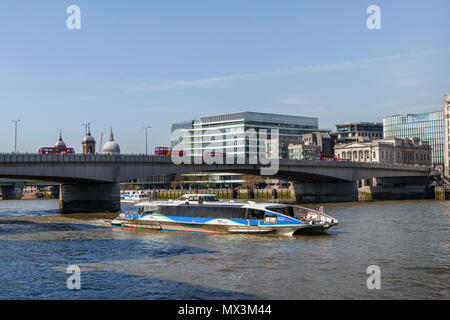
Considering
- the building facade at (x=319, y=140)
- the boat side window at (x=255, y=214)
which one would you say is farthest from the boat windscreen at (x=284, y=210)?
the building facade at (x=319, y=140)

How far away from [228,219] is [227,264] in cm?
1558

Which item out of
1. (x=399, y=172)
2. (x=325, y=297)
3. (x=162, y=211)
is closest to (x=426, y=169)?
(x=399, y=172)

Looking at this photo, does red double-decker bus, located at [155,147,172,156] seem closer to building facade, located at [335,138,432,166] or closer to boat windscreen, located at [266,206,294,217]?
boat windscreen, located at [266,206,294,217]

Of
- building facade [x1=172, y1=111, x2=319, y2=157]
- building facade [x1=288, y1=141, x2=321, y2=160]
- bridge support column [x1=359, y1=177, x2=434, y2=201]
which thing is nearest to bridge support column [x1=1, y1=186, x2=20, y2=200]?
building facade [x1=172, y1=111, x2=319, y2=157]

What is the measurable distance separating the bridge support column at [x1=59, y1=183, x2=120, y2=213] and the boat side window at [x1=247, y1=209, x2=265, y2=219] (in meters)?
34.1

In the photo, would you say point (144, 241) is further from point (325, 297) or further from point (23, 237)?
point (325, 297)

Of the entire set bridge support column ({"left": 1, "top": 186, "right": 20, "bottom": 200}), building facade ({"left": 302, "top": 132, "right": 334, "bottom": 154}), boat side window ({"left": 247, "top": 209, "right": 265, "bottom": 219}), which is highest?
building facade ({"left": 302, "top": 132, "right": 334, "bottom": 154})

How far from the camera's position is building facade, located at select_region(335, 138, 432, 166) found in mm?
161375

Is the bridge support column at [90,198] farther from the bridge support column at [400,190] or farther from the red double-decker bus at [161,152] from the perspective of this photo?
the bridge support column at [400,190]

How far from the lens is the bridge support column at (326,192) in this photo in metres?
106

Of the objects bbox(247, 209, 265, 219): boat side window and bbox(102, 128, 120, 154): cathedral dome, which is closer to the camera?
bbox(247, 209, 265, 219): boat side window

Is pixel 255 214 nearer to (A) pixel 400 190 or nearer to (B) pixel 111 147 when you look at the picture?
(A) pixel 400 190
